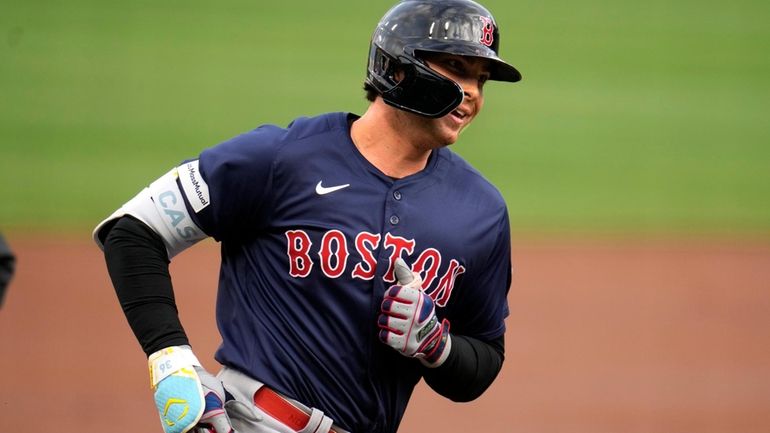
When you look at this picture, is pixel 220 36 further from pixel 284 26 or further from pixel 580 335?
pixel 580 335

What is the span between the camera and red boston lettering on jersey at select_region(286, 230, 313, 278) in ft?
9.62

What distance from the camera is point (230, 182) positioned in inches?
114

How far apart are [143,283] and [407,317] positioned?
0.67 meters

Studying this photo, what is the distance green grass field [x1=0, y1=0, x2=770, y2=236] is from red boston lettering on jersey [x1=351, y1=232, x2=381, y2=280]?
7.39m

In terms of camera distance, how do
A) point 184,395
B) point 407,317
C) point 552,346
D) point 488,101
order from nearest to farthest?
point 184,395, point 407,317, point 552,346, point 488,101

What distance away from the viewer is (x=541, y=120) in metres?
13.0

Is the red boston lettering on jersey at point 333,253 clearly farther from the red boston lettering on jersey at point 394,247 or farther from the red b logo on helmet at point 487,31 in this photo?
the red b logo on helmet at point 487,31

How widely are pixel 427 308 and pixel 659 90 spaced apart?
11196 millimetres

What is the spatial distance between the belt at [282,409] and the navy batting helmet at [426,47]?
828 millimetres

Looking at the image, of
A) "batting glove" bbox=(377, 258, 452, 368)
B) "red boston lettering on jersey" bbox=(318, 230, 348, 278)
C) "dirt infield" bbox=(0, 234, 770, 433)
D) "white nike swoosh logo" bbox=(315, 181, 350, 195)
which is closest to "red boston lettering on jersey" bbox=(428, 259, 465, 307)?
"batting glove" bbox=(377, 258, 452, 368)

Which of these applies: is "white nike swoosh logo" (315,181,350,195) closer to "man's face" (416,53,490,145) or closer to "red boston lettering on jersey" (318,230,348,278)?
"red boston lettering on jersey" (318,230,348,278)

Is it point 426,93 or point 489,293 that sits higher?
point 426,93

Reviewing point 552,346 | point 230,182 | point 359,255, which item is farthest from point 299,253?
point 552,346

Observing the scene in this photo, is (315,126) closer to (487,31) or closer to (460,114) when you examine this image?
(460,114)
